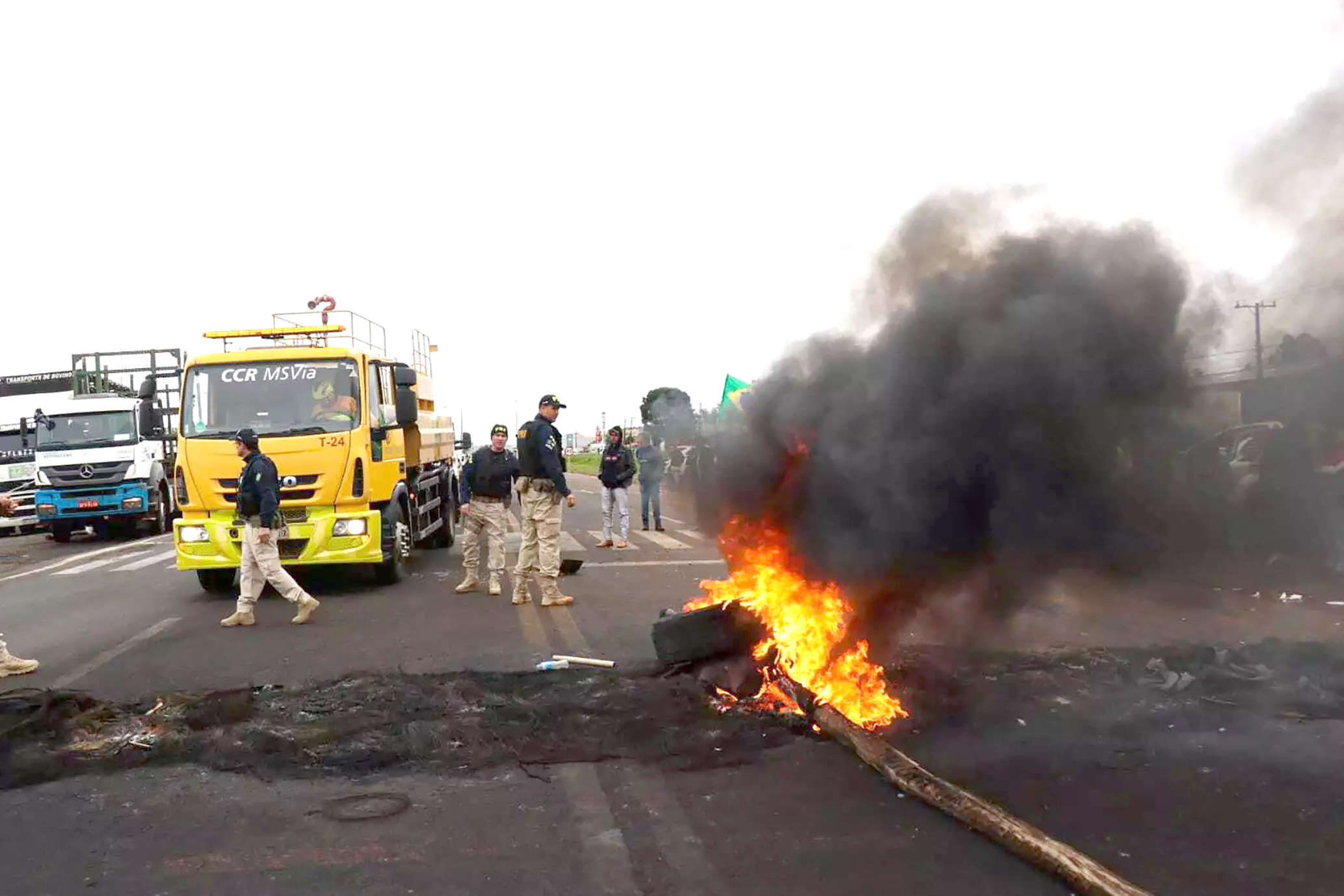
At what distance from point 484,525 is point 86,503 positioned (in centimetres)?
1236

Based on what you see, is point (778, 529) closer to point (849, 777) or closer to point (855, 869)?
point (849, 777)

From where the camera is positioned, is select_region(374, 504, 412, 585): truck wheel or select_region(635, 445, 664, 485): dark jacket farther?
select_region(635, 445, 664, 485): dark jacket

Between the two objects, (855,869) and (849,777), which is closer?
(855,869)

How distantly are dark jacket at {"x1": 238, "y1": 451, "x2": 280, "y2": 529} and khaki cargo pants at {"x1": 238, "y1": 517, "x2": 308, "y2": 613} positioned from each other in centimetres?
14

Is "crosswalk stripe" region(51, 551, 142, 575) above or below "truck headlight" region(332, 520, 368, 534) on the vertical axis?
→ below

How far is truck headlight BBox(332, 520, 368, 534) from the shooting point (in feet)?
34.4

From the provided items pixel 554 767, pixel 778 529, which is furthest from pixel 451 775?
pixel 778 529

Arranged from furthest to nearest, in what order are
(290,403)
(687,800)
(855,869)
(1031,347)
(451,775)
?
(290,403), (1031,347), (451,775), (687,800), (855,869)

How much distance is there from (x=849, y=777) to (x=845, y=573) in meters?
1.44

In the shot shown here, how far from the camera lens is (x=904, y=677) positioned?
602cm

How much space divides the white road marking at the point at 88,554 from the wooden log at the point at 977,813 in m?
13.6

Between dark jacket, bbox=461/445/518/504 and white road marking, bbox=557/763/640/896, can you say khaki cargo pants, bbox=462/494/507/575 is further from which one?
white road marking, bbox=557/763/640/896

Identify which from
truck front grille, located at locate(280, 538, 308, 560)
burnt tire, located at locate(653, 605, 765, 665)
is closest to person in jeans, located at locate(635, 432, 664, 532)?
truck front grille, located at locate(280, 538, 308, 560)

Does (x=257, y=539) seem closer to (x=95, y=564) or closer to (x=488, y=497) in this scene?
(x=488, y=497)
